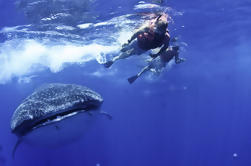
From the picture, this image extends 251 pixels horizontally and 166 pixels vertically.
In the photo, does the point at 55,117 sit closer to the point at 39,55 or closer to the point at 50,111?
the point at 50,111

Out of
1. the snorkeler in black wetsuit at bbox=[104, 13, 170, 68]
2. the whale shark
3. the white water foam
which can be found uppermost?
the snorkeler in black wetsuit at bbox=[104, 13, 170, 68]

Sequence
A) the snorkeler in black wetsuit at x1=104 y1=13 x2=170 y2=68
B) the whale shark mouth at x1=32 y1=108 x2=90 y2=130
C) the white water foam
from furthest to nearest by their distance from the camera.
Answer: the white water foam → the snorkeler in black wetsuit at x1=104 y1=13 x2=170 y2=68 → the whale shark mouth at x1=32 y1=108 x2=90 y2=130

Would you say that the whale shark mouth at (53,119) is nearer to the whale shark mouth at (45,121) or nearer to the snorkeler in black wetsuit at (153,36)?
the whale shark mouth at (45,121)

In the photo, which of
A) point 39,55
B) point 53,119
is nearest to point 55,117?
point 53,119

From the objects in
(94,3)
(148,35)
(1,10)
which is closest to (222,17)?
(94,3)

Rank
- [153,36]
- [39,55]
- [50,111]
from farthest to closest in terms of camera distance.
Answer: [39,55], [153,36], [50,111]

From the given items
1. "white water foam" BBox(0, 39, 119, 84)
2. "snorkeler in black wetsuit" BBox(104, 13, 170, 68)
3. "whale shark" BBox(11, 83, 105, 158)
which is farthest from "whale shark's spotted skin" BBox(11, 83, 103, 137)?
"white water foam" BBox(0, 39, 119, 84)

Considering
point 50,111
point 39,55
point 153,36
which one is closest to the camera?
point 50,111

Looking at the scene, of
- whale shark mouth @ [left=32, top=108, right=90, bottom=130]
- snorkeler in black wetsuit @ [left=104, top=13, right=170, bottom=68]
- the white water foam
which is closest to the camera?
whale shark mouth @ [left=32, top=108, right=90, bottom=130]

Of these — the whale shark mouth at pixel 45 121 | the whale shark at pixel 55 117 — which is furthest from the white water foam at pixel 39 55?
the whale shark mouth at pixel 45 121

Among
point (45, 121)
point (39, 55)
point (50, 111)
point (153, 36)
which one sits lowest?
point (39, 55)

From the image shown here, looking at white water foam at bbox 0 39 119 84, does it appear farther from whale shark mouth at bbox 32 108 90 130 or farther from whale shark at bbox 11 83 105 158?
whale shark mouth at bbox 32 108 90 130

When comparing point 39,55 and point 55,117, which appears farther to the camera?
point 39,55

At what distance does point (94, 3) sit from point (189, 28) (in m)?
11.5
